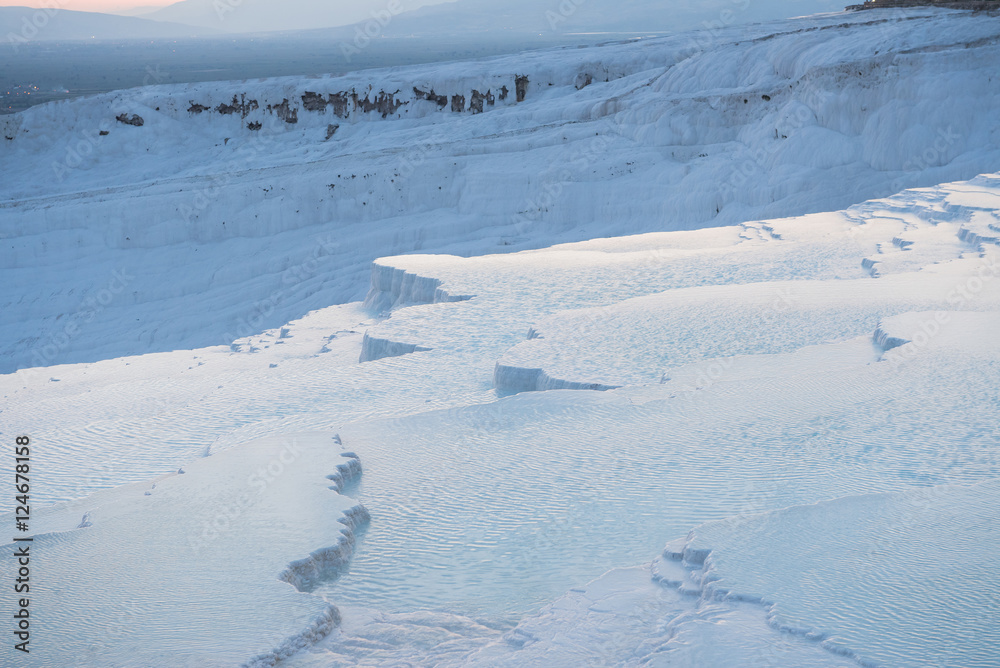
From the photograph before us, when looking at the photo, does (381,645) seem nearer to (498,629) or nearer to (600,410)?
(498,629)

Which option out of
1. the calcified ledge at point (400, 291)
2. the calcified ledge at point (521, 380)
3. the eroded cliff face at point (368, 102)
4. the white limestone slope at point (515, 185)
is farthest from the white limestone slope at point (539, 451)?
the eroded cliff face at point (368, 102)

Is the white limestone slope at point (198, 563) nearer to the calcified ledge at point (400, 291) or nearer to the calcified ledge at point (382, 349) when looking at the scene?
the calcified ledge at point (382, 349)

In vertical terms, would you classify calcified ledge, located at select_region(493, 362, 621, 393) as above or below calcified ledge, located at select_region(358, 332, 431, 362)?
above

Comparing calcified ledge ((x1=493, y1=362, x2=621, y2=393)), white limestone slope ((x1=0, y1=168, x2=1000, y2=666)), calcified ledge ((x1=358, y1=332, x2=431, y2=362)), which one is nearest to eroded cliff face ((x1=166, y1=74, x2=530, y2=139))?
white limestone slope ((x1=0, y1=168, x2=1000, y2=666))

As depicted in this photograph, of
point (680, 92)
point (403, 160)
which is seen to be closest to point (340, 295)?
point (403, 160)

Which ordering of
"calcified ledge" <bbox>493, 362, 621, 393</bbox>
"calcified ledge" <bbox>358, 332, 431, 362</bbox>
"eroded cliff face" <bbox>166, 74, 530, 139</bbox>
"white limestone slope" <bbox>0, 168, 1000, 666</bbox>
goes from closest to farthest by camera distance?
"white limestone slope" <bbox>0, 168, 1000, 666</bbox>
"calcified ledge" <bbox>493, 362, 621, 393</bbox>
"calcified ledge" <bbox>358, 332, 431, 362</bbox>
"eroded cliff face" <bbox>166, 74, 530, 139</bbox>

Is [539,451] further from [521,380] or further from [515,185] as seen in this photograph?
[515,185]

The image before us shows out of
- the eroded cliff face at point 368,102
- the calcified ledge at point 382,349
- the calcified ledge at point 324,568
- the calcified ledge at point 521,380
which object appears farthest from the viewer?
the eroded cliff face at point 368,102

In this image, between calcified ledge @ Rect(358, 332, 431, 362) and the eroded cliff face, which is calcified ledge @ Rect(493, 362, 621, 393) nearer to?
calcified ledge @ Rect(358, 332, 431, 362)
